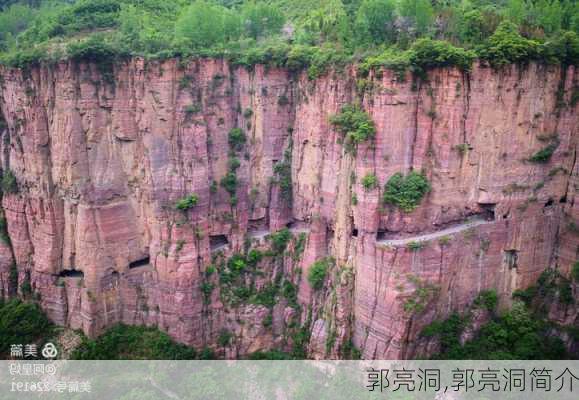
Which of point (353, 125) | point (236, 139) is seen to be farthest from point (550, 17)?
point (236, 139)

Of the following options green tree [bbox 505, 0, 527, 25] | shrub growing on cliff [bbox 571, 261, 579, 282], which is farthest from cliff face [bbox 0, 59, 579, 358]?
green tree [bbox 505, 0, 527, 25]

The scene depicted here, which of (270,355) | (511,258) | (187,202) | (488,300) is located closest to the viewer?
(488,300)

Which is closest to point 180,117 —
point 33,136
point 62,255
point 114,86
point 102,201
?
point 114,86

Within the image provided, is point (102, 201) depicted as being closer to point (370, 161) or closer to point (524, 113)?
point (370, 161)

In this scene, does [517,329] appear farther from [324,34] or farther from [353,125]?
[324,34]

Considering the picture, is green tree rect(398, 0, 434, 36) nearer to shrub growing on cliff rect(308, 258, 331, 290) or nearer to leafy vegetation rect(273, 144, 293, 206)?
leafy vegetation rect(273, 144, 293, 206)

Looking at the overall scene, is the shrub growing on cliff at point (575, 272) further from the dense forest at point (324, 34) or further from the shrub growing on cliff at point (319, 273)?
the shrub growing on cliff at point (319, 273)
